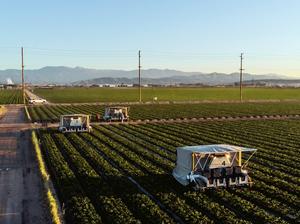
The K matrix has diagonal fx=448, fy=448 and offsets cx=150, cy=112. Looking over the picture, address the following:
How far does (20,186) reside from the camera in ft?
74.8

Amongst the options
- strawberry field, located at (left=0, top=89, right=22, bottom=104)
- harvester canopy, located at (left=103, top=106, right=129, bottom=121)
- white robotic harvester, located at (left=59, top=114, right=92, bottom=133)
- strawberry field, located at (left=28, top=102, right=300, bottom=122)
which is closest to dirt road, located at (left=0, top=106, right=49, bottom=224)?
white robotic harvester, located at (left=59, top=114, right=92, bottom=133)

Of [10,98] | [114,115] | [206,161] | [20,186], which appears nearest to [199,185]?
[206,161]

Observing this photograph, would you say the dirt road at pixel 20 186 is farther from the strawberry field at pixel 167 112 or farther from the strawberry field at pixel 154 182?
the strawberry field at pixel 167 112

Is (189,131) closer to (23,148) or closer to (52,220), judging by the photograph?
(23,148)

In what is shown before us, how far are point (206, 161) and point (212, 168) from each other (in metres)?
0.44

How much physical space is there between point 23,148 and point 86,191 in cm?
1550

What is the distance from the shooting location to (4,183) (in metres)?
23.5

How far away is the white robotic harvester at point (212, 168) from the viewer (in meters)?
21.2

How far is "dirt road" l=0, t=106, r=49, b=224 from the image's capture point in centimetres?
1805

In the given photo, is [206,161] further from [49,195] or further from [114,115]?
[114,115]

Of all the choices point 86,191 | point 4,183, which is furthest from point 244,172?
point 4,183

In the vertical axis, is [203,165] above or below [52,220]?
above

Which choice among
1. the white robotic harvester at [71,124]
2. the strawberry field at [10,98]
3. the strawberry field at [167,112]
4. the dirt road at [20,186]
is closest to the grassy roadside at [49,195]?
the dirt road at [20,186]

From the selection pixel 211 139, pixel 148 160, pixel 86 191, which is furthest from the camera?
pixel 211 139
